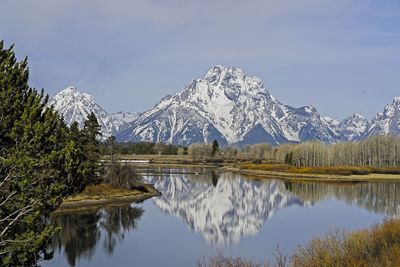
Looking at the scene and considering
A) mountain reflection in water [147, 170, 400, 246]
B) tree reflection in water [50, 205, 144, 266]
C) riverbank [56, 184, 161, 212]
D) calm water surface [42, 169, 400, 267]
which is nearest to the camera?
calm water surface [42, 169, 400, 267]

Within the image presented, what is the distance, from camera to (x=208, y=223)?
69250 millimetres

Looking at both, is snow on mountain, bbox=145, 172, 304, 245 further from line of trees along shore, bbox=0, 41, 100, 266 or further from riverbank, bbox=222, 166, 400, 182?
line of trees along shore, bbox=0, 41, 100, 266

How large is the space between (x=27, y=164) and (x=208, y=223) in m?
49.6

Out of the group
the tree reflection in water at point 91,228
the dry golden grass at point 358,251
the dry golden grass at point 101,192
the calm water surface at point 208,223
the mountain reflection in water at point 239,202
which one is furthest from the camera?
the dry golden grass at point 101,192

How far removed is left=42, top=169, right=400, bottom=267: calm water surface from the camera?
151ft

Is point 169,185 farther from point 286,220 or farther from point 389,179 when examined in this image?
point 389,179

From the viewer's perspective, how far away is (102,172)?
9231cm

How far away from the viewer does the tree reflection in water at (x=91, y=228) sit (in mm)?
47312

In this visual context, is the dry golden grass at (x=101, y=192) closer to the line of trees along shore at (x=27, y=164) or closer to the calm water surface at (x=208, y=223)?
the calm water surface at (x=208, y=223)

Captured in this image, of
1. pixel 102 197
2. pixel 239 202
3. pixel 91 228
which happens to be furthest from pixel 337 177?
pixel 91 228

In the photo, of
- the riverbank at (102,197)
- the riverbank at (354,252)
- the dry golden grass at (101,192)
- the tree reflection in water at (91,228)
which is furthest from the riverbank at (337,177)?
the riverbank at (354,252)

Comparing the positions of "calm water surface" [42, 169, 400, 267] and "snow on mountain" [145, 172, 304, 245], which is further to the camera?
"snow on mountain" [145, 172, 304, 245]

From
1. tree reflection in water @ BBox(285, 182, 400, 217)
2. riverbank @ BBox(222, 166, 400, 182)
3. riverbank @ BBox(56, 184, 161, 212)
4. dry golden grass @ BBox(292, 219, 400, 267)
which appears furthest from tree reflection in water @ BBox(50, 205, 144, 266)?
riverbank @ BBox(222, 166, 400, 182)

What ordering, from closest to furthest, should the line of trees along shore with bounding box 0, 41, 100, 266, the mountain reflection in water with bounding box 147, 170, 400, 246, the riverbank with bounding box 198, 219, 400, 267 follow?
the line of trees along shore with bounding box 0, 41, 100, 266 → the riverbank with bounding box 198, 219, 400, 267 → the mountain reflection in water with bounding box 147, 170, 400, 246
